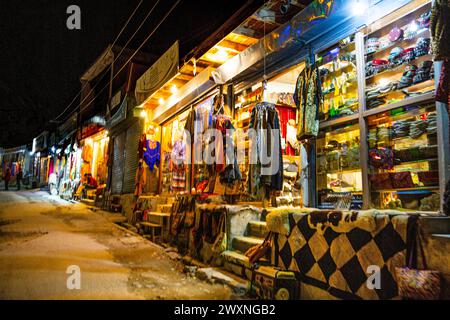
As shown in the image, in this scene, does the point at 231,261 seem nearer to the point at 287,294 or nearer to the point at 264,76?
the point at 287,294

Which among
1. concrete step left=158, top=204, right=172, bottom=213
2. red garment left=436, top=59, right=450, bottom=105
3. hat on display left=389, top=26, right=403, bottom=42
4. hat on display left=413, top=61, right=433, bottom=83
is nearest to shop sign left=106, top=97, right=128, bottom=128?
concrete step left=158, top=204, right=172, bottom=213

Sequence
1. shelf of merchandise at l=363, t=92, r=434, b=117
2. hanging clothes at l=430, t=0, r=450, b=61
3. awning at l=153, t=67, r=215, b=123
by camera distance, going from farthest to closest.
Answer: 1. awning at l=153, t=67, r=215, b=123
2. shelf of merchandise at l=363, t=92, r=434, b=117
3. hanging clothes at l=430, t=0, r=450, b=61

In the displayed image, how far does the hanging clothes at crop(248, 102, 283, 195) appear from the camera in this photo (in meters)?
6.75

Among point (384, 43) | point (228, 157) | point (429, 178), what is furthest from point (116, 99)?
point (429, 178)

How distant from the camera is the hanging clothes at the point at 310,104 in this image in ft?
19.9

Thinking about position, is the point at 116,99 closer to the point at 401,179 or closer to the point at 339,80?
the point at 339,80

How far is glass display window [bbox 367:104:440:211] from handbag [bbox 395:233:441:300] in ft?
6.34

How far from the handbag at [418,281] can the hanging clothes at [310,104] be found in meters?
3.30

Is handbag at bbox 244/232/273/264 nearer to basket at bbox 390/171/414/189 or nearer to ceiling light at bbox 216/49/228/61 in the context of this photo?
basket at bbox 390/171/414/189

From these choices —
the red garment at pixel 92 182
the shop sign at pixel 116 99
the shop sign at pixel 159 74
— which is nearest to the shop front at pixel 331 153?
the shop sign at pixel 159 74

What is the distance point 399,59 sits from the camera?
17.5 ft

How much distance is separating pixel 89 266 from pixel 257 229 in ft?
12.2

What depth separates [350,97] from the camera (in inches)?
247
